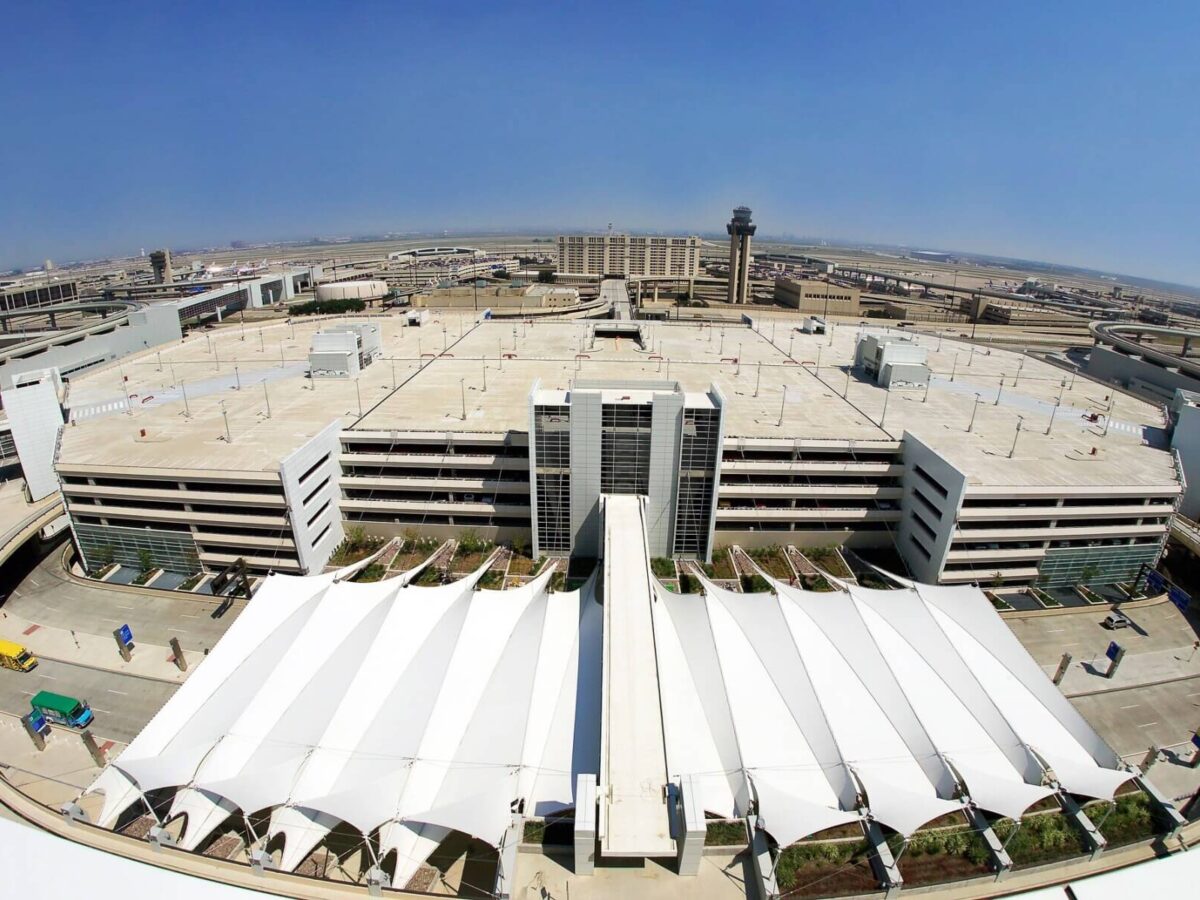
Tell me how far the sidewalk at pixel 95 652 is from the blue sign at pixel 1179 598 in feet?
282

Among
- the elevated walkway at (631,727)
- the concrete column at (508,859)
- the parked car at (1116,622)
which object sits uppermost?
the elevated walkway at (631,727)

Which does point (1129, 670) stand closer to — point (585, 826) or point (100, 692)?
point (585, 826)

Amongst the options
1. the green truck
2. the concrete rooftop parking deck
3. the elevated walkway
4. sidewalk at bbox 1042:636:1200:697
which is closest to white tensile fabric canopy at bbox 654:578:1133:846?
the elevated walkway

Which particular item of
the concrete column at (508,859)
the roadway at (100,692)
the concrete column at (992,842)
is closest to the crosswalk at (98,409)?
the roadway at (100,692)

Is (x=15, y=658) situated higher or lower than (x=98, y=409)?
lower

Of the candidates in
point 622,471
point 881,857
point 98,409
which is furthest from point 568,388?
point 881,857

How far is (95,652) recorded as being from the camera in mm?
47438

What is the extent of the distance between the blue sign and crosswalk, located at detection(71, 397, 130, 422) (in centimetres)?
11598

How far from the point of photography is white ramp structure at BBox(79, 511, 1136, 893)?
29.9 m

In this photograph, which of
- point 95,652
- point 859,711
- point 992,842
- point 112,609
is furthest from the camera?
point 112,609

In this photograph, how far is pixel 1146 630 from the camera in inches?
2034

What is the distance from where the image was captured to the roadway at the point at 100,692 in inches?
1628

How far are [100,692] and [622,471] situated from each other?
4555 centimetres

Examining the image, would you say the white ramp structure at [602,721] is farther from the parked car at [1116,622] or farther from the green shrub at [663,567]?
the parked car at [1116,622]
